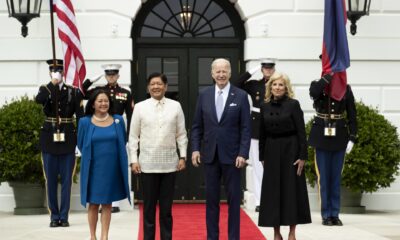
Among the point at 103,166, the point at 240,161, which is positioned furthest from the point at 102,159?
the point at 240,161

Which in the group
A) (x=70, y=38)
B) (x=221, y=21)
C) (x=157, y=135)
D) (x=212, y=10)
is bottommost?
(x=157, y=135)

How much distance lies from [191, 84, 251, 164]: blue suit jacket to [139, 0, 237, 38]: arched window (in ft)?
16.5

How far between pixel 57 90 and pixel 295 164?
3.92 metres

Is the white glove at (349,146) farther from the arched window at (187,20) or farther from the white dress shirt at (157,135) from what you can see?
the arched window at (187,20)

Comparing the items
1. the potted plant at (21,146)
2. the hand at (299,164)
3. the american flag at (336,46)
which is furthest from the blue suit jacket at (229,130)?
the potted plant at (21,146)

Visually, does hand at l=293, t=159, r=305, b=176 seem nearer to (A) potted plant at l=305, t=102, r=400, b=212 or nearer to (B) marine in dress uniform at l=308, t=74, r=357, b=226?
(B) marine in dress uniform at l=308, t=74, r=357, b=226

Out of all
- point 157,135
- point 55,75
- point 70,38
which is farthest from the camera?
point 70,38

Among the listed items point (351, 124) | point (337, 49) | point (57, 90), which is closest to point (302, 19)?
point (337, 49)

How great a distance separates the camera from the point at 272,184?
383 inches

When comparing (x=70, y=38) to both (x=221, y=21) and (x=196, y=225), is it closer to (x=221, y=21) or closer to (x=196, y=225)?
(x=221, y=21)

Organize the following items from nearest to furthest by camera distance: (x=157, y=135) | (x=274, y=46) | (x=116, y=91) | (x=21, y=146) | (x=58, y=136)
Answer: (x=157, y=135), (x=58, y=136), (x=21, y=146), (x=116, y=91), (x=274, y=46)

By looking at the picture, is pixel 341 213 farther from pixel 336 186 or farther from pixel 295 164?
pixel 295 164

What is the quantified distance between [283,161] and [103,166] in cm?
194

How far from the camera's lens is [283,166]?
31.9 ft
